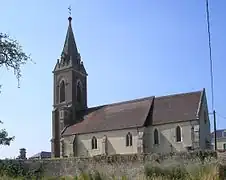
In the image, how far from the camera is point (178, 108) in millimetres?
49125

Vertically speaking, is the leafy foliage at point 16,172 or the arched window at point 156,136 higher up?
the arched window at point 156,136

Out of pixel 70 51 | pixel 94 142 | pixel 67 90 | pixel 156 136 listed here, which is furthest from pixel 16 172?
pixel 70 51

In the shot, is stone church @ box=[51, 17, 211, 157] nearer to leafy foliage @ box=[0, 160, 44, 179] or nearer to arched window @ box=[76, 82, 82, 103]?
arched window @ box=[76, 82, 82, 103]

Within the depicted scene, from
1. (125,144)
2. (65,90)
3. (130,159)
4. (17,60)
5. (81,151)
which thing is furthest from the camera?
(65,90)

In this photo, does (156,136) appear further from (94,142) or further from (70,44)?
(70,44)

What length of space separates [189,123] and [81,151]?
15363mm

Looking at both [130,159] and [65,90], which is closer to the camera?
[130,159]

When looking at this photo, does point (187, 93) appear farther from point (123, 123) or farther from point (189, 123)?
point (123, 123)

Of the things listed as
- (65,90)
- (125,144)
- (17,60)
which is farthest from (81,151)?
(17,60)

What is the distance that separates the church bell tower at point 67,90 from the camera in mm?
58406

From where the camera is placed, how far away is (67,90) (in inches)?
2375

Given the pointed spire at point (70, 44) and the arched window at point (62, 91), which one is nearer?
the arched window at point (62, 91)

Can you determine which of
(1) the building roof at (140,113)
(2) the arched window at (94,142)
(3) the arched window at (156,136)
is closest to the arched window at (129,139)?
(1) the building roof at (140,113)

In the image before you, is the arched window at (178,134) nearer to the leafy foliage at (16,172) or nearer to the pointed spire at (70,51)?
the pointed spire at (70,51)
